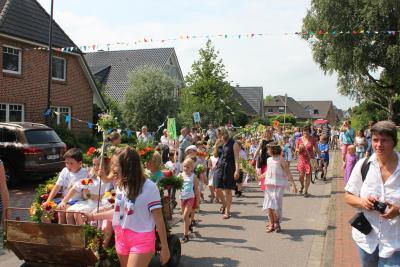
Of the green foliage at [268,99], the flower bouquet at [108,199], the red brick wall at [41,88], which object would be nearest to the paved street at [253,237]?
the flower bouquet at [108,199]

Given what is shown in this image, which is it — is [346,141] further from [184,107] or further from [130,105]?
[184,107]

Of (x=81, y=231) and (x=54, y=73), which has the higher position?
(x=54, y=73)

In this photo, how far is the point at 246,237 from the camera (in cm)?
772

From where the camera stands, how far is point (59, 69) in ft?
72.5

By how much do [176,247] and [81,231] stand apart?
1.66m

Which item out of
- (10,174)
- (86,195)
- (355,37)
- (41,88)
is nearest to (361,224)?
(86,195)

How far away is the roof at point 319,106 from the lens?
117 metres

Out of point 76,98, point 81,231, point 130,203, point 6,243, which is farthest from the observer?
point 76,98

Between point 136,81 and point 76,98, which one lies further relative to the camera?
point 136,81

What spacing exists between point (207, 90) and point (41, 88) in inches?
775

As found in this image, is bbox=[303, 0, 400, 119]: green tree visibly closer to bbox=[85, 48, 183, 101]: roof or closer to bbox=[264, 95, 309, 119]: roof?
bbox=[85, 48, 183, 101]: roof

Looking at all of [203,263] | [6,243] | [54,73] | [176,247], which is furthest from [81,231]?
[54,73]

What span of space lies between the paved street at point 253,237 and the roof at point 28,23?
10.2m

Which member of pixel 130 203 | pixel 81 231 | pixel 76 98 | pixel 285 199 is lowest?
pixel 285 199
